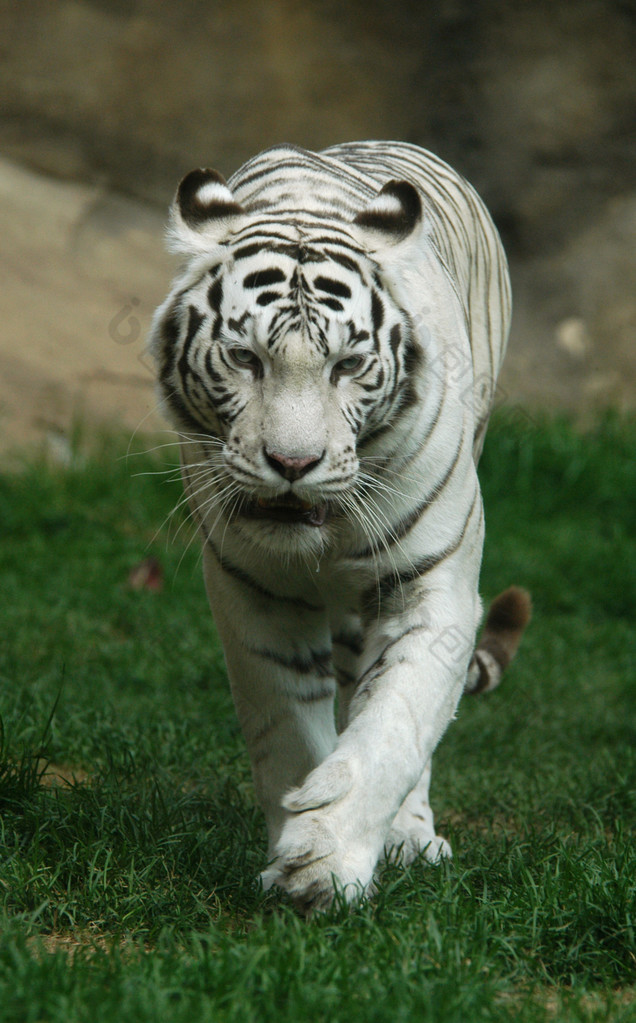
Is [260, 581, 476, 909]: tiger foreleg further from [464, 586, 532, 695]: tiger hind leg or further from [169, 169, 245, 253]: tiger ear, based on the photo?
[464, 586, 532, 695]: tiger hind leg

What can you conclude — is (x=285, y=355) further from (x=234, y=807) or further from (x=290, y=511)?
(x=234, y=807)

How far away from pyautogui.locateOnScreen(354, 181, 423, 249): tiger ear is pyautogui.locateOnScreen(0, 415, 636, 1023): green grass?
2.55ft

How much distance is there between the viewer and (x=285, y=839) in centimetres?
221

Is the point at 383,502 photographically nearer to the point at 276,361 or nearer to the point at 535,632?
the point at 276,361

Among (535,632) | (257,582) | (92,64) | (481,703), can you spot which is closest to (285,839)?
(257,582)

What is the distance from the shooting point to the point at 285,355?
7.25 ft

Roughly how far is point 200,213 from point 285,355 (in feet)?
1.52

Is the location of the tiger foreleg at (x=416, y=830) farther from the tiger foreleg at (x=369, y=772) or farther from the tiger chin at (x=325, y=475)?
the tiger foreleg at (x=369, y=772)

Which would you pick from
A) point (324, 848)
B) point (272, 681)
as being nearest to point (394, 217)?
point (272, 681)

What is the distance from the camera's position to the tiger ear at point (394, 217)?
2484mm

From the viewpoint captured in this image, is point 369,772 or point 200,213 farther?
point 200,213

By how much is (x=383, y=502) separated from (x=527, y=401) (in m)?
4.95

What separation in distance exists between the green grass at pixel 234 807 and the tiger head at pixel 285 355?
1.18ft

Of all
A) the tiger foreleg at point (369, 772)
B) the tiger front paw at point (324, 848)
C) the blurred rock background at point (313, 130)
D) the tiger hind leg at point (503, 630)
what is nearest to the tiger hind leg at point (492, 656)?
the tiger hind leg at point (503, 630)
